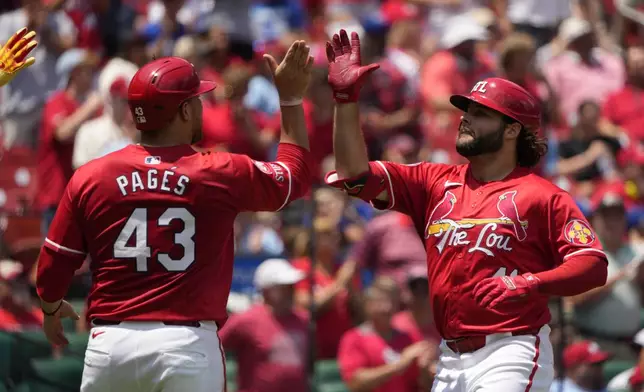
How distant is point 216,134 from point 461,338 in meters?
4.86

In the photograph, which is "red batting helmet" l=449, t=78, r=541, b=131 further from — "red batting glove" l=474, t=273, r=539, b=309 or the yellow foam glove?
the yellow foam glove

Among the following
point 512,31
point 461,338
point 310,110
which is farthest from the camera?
point 512,31

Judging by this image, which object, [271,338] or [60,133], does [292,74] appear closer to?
[271,338]

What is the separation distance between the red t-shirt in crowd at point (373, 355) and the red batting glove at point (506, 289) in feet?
10.9

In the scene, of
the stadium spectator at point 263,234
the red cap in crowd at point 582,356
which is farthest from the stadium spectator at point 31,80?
the red cap in crowd at point 582,356

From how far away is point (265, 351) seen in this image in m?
8.36

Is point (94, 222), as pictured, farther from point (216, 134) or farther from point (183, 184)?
point (216, 134)

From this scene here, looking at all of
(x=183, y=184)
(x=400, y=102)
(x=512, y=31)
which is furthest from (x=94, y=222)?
(x=512, y=31)

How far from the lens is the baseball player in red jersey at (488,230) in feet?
17.7

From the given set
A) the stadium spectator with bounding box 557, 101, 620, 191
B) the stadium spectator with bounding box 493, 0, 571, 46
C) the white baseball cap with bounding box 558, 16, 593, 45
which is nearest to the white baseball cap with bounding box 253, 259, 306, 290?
the stadium spectator with bounding box 557, 101, 620, 191

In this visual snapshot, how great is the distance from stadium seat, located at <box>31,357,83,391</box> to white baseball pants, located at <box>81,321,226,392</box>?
3028 millimetres

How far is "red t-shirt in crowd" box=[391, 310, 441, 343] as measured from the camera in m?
8.72

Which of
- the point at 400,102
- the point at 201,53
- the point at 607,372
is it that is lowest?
the point at 607,372

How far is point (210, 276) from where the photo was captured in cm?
525
